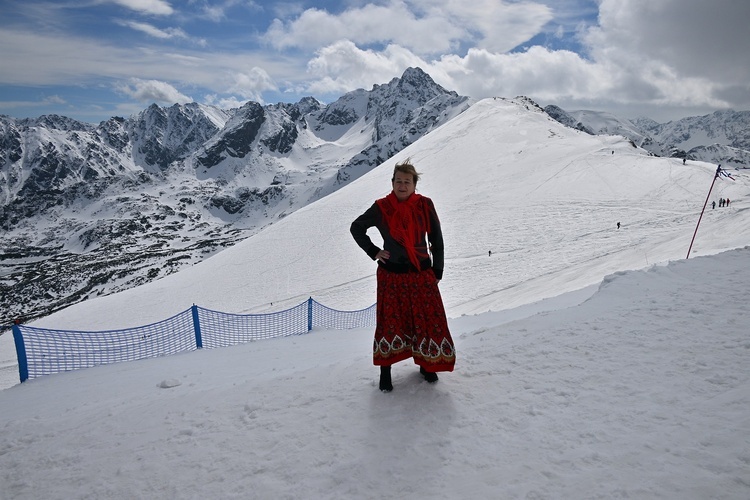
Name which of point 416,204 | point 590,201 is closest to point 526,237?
point 590,201

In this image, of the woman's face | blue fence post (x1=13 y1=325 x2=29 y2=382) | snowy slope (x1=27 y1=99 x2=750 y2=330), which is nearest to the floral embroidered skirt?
the woman's face

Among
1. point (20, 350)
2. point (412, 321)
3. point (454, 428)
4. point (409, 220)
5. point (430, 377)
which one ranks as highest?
point (409, 220)

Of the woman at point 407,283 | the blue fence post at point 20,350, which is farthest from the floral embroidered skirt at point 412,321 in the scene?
the blue fence post at point 20,350

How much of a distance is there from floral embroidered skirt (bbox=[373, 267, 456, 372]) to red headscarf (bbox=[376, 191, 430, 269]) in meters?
0.25

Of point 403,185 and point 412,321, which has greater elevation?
point 403,185

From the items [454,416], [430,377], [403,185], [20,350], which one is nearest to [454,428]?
[454,416]

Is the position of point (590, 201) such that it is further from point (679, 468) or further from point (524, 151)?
point (679, 468)

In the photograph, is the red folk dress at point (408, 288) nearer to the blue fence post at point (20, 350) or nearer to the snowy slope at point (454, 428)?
the snowy slope at point (454, 428)

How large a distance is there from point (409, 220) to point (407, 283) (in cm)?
65

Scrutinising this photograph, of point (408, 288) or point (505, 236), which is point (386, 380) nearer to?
point (408, 288)

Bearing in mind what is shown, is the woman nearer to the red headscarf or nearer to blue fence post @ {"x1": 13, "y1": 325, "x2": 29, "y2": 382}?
the red headscarf

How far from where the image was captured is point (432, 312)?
4.18 m

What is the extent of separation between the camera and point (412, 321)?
4.23 m

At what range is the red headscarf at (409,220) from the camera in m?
4.16
